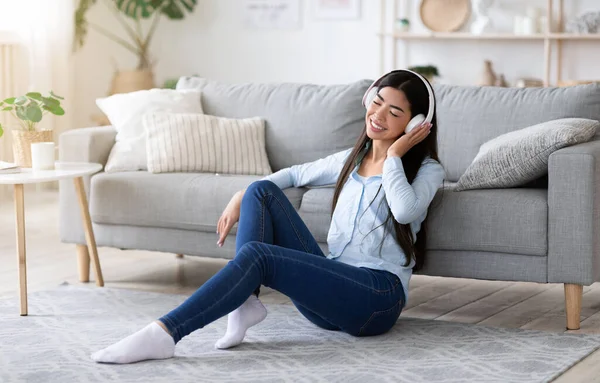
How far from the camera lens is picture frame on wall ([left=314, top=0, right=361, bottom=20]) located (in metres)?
6.45

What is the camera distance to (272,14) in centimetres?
669

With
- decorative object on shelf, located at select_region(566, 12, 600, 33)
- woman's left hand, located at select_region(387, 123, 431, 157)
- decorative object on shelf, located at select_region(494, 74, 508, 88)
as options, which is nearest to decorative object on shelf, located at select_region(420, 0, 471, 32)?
decorative object on shelf, located at select_region(494, 74, 508, 88)

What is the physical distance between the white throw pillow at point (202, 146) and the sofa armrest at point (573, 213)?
124 centimetres

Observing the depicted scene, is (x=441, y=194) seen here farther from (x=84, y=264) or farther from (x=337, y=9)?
(x=337, y=9)

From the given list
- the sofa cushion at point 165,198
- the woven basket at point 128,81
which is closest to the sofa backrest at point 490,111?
the sofa cushion at point 165,198

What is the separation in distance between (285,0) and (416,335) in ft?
13.4

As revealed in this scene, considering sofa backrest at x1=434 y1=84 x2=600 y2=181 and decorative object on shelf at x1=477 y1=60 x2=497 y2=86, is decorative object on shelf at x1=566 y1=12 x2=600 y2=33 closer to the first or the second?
decorative object on shelf at x1=477 y1=60 x2=497 y2=86

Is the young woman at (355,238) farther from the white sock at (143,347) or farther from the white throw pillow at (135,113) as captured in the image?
the white throw pillow at (135,113)

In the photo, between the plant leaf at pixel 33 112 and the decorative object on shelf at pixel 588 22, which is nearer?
the plant leaf at pixel 33 112

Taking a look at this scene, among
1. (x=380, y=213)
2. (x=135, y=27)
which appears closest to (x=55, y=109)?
(x=380, y=213)

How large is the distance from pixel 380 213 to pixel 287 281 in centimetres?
40

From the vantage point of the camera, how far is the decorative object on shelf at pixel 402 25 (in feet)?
20.3

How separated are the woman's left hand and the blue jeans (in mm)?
346

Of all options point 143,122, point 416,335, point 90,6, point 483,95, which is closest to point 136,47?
point 90,6
